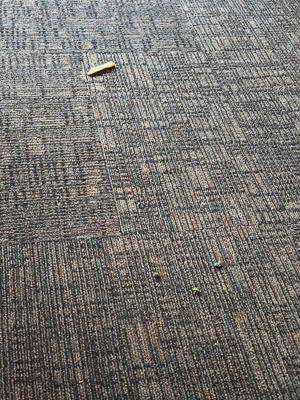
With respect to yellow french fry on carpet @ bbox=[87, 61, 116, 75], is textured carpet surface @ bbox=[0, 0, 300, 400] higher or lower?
lower

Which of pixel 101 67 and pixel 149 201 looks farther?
pixel 101 67

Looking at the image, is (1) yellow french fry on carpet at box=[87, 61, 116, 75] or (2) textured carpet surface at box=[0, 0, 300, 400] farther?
(1) yellow french fry on carpet at box=[87, 61, 116, 75]

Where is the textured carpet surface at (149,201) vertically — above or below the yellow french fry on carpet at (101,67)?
below

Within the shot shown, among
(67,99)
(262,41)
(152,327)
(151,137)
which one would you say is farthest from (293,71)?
(152,327)

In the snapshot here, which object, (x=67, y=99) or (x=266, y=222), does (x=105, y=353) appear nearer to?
(x=266, y=222)

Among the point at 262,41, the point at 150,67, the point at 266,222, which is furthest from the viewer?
the point at 262,41

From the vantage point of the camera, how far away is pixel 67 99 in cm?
202

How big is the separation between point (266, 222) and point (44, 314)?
607 millimetres

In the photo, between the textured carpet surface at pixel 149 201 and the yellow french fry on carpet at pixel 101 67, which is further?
the yellow french fry on carpet at pixel 101 67

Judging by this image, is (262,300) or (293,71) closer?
(262,300)

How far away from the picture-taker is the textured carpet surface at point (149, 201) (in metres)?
1.39

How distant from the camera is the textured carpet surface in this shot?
1.39m

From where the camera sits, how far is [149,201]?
5.69ft

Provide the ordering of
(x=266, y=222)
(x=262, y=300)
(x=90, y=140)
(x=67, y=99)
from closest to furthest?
(x=262, y=300) → (x=266, y=222) → (x=90, y=140) → (x=67, y=99)
